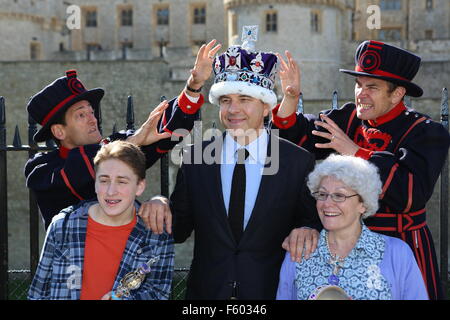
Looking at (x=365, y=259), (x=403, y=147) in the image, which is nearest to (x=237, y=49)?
(x=403, y=147)

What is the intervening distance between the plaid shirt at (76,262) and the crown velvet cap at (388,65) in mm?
1830

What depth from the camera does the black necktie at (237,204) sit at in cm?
392

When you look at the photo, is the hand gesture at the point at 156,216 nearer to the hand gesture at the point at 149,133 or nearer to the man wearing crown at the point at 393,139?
the hand gesture at the point at 149,133

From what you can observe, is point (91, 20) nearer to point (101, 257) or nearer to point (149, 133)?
point (149, 133)

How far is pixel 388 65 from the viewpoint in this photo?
4.20 m

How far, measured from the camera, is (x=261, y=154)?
13.2 feet

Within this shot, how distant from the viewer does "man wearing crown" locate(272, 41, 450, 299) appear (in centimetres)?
392

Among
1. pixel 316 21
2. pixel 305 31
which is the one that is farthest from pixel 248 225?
pixel 316 21

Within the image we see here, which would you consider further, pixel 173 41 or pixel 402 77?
pixel 173 41

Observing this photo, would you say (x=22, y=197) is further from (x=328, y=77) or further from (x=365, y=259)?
(x=365, y=259)

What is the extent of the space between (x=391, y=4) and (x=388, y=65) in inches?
1422

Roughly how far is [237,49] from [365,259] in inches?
62.1

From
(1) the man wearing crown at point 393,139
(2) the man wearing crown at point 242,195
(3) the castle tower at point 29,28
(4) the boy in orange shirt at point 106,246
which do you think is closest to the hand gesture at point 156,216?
(4) the boy in orange shirt at point 106,246

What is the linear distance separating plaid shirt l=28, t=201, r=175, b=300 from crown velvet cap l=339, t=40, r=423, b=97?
183 centimetres
